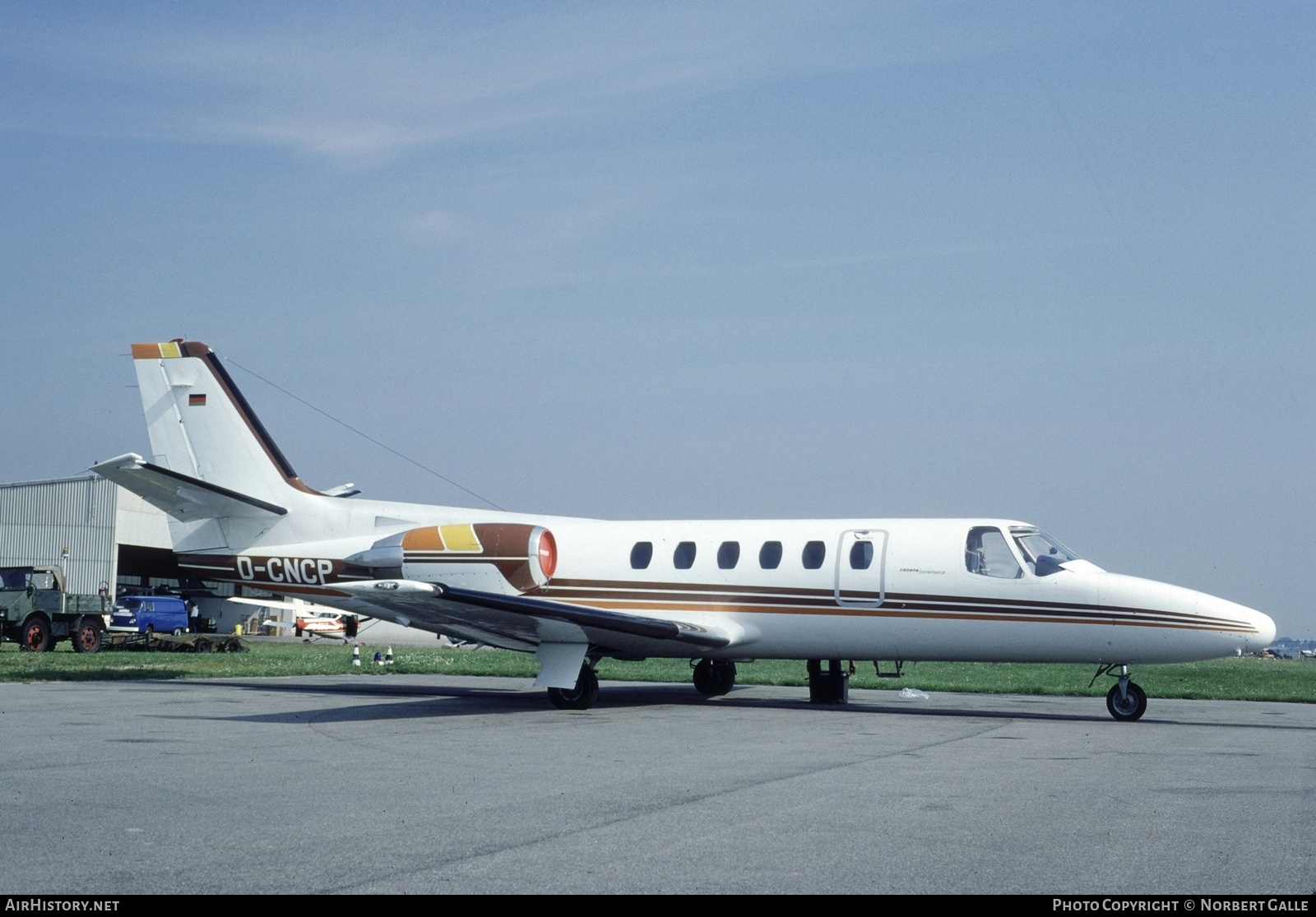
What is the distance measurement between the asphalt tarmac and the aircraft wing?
57.0 inches

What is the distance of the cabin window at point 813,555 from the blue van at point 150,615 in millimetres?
38991

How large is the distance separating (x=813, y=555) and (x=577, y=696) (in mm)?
4324

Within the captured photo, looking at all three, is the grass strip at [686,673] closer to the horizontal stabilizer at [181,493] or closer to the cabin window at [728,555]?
the horizontal stabilizer at [181,493]

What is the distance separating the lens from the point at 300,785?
9969 millimetres

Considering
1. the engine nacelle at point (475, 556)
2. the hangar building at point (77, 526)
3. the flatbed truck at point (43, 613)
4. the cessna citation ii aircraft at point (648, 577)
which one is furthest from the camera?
the hangar building at point (77, 526)

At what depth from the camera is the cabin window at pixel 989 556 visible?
1864cm

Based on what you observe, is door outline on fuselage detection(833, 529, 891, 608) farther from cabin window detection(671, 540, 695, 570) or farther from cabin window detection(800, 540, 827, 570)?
cabin window detection(671, 540, 695, 570)

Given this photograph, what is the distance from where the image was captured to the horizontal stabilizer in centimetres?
2212

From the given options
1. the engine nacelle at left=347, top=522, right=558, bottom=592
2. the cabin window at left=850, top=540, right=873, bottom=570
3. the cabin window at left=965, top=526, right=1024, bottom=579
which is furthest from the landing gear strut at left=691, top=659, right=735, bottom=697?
the cabin window at left=965, top=526, right=1024, bottom=579

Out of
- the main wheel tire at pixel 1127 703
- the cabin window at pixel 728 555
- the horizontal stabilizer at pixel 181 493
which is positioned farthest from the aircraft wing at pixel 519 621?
the main wheel tire at pixel 1127 703

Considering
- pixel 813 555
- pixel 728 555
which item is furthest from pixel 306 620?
pixel 813 555

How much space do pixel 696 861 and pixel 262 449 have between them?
19186 mm

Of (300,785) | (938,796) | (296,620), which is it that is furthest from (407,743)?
(296,620)
